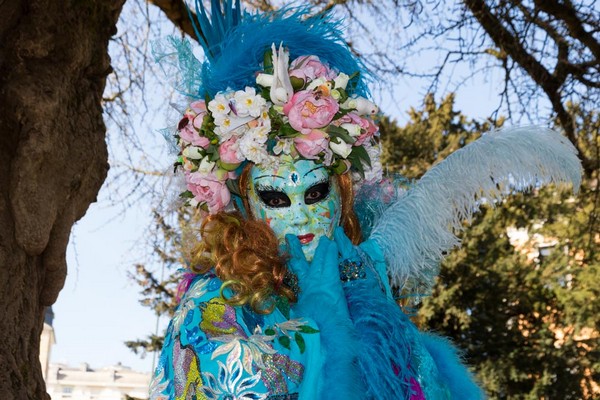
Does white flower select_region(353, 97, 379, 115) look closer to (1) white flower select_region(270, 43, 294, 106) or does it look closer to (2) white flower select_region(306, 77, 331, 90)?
(2) white flower select_region(306, 77, 331, 90)

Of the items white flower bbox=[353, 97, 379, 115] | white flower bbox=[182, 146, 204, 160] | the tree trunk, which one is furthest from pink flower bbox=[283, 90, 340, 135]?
the tree trunk

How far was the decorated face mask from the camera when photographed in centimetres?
286

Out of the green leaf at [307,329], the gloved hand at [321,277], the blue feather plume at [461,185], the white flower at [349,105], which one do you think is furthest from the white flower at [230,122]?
the green leaf at [307,329]

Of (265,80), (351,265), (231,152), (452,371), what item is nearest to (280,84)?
(265,80)

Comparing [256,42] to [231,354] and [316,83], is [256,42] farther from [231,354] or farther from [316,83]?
[231,354]

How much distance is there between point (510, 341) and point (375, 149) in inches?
461

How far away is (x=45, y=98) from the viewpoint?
143 inches

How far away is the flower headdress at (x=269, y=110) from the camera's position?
290 cm

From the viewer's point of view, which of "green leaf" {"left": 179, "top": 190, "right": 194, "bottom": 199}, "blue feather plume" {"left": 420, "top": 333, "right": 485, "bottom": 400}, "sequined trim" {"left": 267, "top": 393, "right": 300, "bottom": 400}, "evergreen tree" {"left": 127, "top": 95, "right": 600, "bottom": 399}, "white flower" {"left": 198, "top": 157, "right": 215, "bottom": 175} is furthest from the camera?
"evergreen tree" {"left": 127, "top": 95, "right": 600, "bottom": 399}

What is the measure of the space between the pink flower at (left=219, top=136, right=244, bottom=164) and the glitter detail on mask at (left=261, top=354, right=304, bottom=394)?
733 millimetres

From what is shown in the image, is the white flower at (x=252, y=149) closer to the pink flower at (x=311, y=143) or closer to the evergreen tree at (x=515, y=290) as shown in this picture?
the pink flower at (x=311, y=143)

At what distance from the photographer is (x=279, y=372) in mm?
2490

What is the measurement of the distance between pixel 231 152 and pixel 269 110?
0.63 feet

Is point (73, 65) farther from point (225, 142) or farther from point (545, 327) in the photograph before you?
point (545, 327)
